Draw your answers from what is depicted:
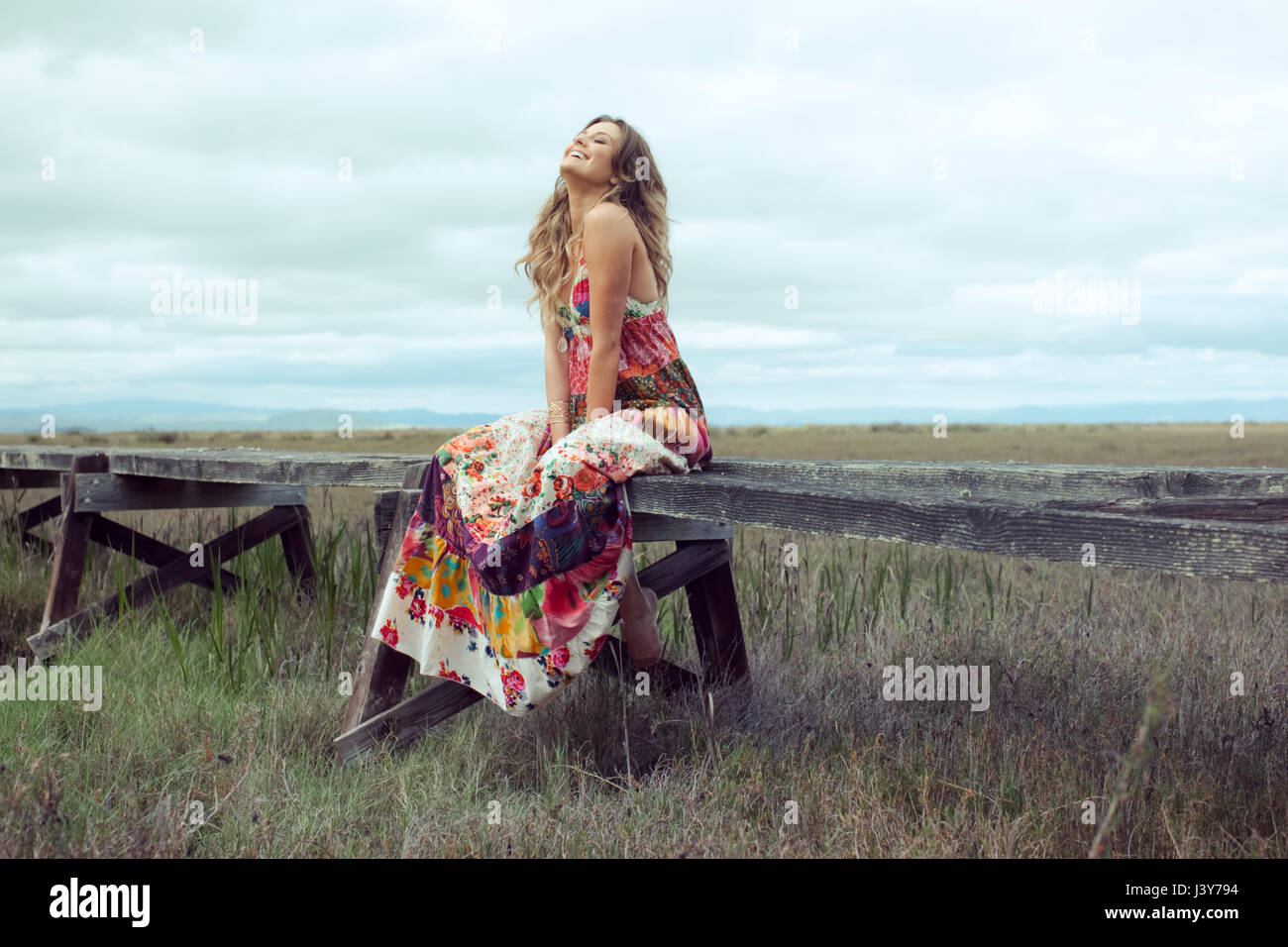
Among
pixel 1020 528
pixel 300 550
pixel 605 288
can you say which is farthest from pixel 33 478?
pixel 1020 528

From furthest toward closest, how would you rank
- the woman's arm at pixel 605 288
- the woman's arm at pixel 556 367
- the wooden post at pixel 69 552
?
the wooden post at pixel 69 552
the woman's arm at pixel 556 367
the woman's arm at pixel 605 288

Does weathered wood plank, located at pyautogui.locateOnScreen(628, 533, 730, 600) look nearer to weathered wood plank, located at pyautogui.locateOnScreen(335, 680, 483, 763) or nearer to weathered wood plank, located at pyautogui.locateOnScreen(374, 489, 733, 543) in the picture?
weathered wood plank, located at pyautogui.locateOnScreen(374, 489, 733, 543)

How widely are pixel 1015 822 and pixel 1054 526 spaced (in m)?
1.01

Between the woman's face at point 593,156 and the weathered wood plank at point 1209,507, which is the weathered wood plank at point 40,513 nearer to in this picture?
the woman's face at point 593,156

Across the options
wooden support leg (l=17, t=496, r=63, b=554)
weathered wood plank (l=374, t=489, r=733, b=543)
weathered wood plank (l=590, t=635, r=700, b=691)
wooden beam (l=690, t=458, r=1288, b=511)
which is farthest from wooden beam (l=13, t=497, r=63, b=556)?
wooden beam (l=690, t=458, r=1288, b=511)

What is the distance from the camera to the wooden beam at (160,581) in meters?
5.63

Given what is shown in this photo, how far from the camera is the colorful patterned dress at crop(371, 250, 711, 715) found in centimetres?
318

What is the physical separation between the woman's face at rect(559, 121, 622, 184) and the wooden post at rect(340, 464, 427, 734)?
1.26 meters

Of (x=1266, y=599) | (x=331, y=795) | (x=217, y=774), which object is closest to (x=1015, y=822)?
(x=331, y=795)

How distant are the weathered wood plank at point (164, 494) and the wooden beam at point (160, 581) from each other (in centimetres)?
11

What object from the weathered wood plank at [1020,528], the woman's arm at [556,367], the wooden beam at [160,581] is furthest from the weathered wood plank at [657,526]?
the wooden beam at [160,581]

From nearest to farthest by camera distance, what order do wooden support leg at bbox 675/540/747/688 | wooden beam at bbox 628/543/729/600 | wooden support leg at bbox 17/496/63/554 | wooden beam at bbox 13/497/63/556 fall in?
wooden beam at bbox 628/543/729/600
wooden support leg at bbox 675/540/747/688
wooden beam at bbox 13/497/63/556
wooden support leg at bbox 17/496/63/554

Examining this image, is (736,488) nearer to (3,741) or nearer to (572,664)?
(572,664)

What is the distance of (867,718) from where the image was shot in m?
3.85
